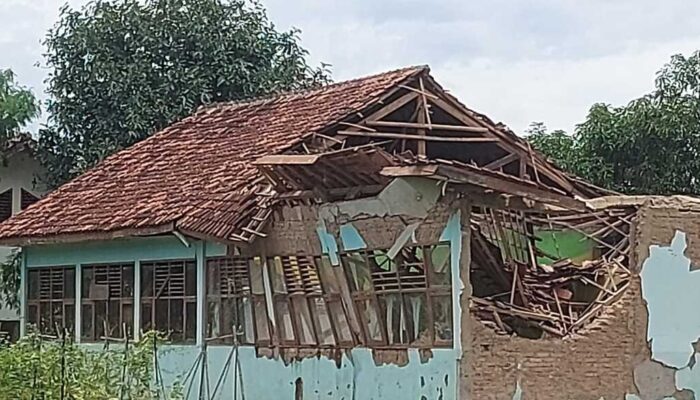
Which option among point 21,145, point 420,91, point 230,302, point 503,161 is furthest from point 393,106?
point 21,145

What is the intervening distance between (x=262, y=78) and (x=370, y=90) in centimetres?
928

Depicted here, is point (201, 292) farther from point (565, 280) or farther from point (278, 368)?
point (565, 280)

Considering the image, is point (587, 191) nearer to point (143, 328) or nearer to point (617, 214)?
point (617, 214)

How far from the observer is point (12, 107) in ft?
86.2

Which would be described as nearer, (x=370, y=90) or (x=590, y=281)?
(x=590, y=281)

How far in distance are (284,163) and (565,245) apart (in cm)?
511

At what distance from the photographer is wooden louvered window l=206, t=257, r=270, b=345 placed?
16.5 meters

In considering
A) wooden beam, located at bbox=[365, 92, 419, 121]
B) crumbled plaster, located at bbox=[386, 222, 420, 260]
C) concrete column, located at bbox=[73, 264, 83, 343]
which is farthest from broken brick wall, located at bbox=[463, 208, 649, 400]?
concrete column, located at bbox=[73, 264, 83, 343]

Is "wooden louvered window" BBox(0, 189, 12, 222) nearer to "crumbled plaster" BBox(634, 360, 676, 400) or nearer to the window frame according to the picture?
the window frame

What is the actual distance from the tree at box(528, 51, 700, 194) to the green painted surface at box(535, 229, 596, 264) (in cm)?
812

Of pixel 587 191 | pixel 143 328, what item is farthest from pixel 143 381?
pixel 587 191

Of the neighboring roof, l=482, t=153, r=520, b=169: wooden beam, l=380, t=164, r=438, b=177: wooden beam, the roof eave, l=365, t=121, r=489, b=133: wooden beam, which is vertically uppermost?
the neighboring roof

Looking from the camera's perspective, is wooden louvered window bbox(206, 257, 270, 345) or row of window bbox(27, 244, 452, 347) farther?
wooden louvered window bbox(206, 257, 270, 345)

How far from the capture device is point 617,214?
16.5 metres
